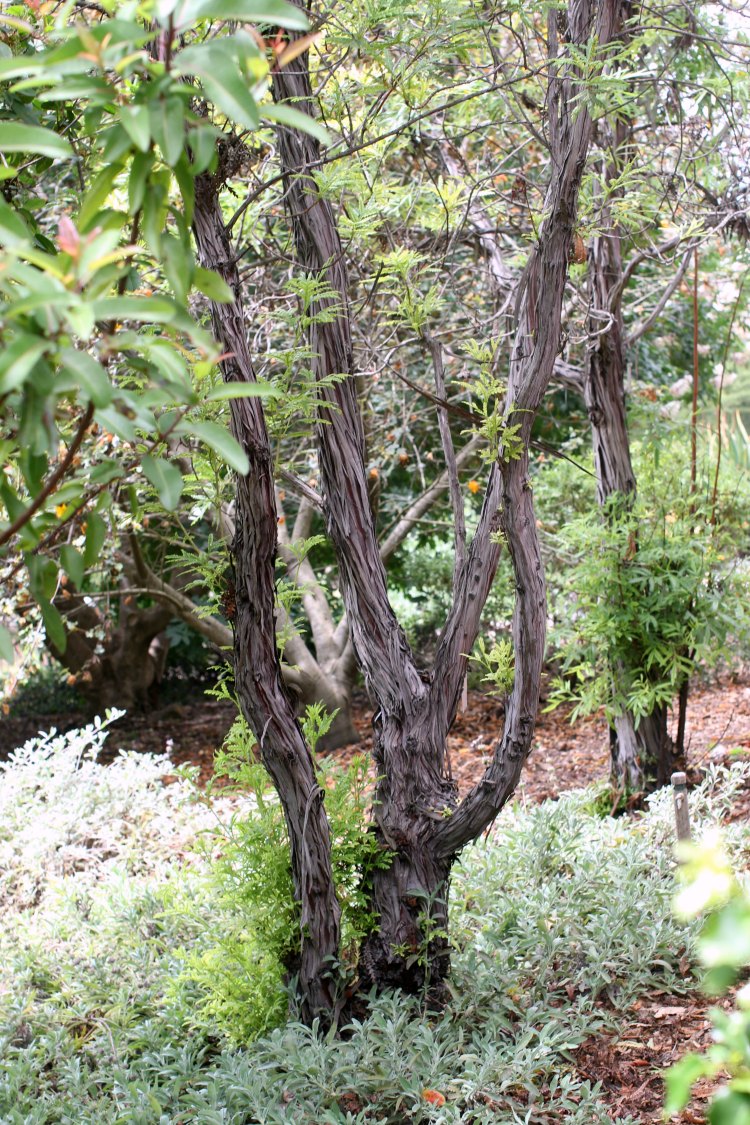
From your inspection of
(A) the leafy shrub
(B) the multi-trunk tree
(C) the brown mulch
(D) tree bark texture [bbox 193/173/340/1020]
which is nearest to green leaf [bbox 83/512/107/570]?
(B) the multi-trunk tree

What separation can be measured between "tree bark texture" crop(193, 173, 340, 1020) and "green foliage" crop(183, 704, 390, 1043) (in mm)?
73

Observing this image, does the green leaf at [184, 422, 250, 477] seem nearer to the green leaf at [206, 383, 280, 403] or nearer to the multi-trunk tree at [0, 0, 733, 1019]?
the green leaf at [206, 383, 280, 403]

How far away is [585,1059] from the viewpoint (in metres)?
2.66

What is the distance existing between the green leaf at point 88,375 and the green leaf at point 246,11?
361 millimetres

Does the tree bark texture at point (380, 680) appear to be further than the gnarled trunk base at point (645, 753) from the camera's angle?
Result: No

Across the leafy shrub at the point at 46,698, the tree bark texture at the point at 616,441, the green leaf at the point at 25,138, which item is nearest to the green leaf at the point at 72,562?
the green leaf at the point at 25,138

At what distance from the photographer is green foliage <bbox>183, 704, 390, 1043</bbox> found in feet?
9.02

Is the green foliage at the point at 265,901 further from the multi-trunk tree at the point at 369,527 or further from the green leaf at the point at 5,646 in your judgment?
the green leaf at the point at 5,646

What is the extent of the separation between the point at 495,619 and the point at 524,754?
549cm

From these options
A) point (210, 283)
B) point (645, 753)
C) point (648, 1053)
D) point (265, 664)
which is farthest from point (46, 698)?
point (210, 283)

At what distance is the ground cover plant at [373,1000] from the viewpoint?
7.99 ft

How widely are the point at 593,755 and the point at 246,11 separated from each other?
554 centimetres

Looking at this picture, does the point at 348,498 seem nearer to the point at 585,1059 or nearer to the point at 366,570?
the point at 366,570

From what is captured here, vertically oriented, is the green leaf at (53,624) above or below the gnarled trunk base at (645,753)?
below
